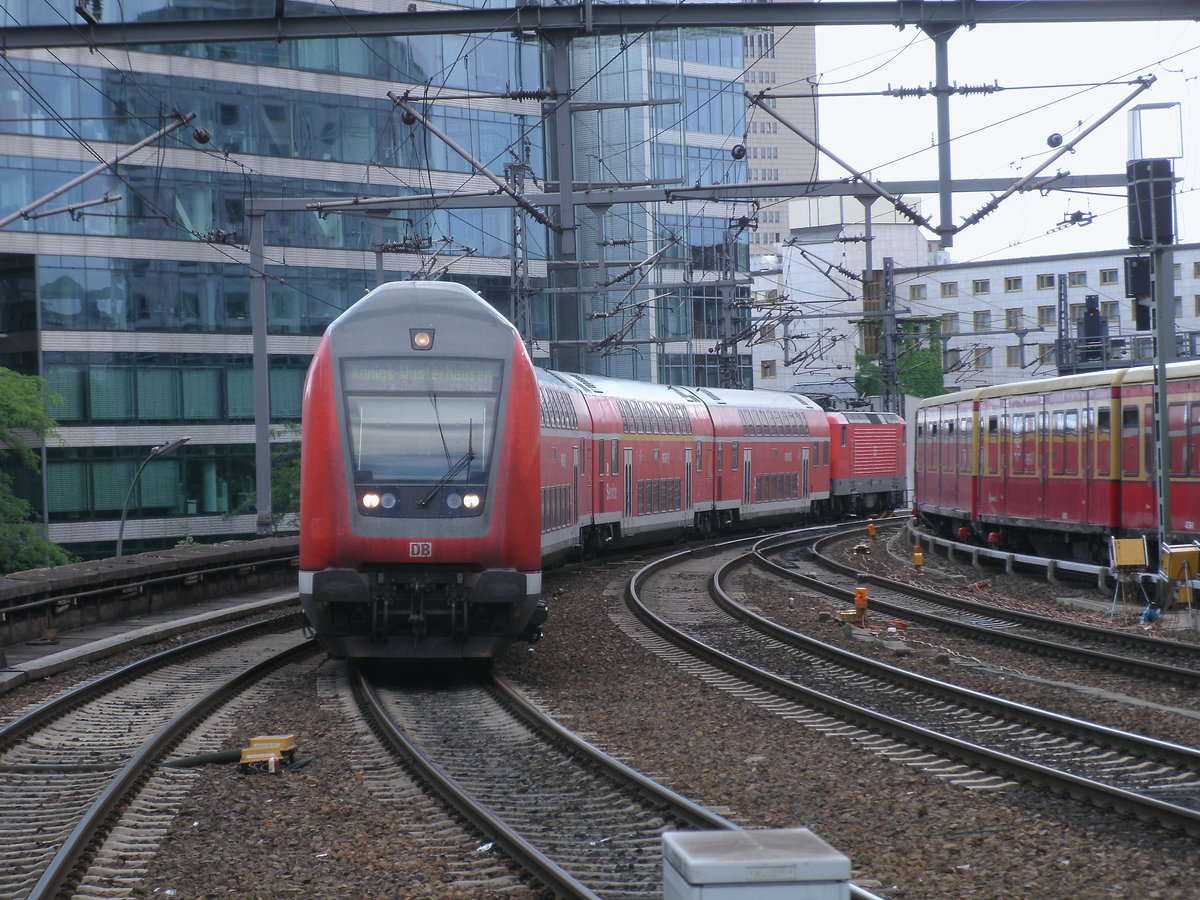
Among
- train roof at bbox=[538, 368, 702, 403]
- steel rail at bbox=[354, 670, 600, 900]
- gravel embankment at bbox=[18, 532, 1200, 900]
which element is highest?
train roof at bbox=[538, 368, 702, 403]

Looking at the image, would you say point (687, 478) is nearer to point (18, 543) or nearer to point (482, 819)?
point (18, 543)

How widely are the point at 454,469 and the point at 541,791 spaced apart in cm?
436

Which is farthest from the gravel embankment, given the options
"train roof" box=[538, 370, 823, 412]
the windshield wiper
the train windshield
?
"train roof" box=[538, 370, 823, 412]

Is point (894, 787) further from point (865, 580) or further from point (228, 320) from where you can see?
point (228, 320)

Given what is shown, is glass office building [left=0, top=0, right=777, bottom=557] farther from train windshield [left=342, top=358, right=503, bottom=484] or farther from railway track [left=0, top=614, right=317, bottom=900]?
train windshield [left=342, top=358, right=503, bottom=484]

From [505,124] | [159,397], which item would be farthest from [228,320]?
[505,124]

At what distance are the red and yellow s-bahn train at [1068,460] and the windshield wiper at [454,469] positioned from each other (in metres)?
9.70

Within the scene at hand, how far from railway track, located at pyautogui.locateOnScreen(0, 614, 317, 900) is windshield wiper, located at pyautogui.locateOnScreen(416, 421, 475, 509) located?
239 centimetres

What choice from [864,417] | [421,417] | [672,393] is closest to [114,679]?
[421,417]

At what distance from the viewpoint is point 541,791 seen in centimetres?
870

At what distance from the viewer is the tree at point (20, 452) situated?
3869 cm

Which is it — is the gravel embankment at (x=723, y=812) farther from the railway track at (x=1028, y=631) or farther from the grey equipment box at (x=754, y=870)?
the grey equipment box at (x=754, y=870)

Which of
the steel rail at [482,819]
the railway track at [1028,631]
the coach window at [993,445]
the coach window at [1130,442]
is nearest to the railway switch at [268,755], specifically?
the steel rail at [482,819]

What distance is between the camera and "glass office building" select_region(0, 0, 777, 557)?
150 ft
